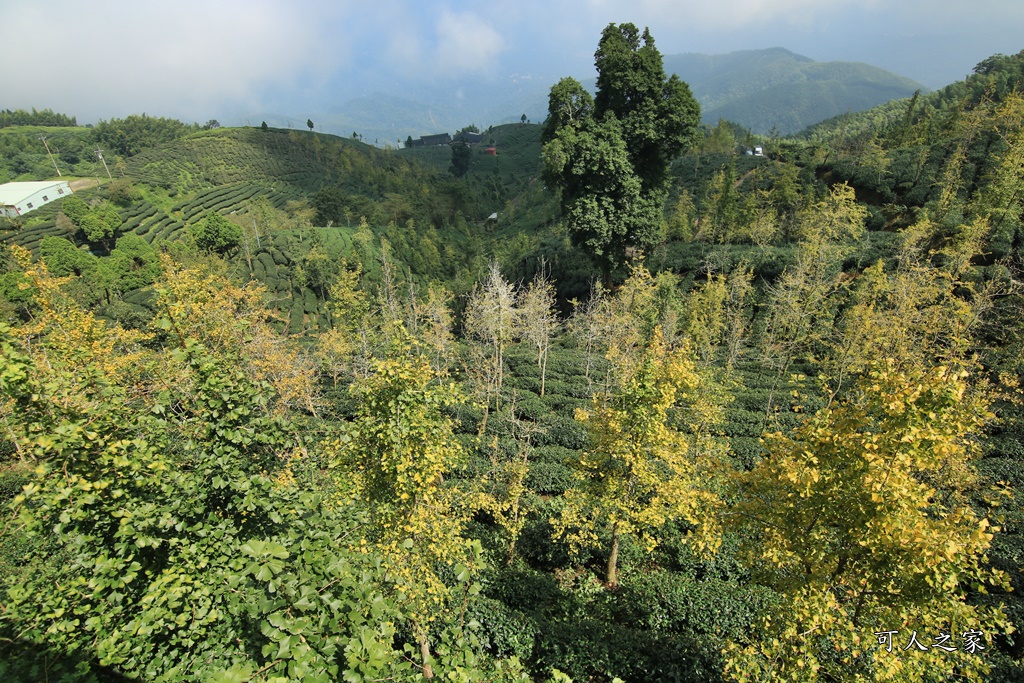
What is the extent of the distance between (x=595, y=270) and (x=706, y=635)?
27899 mm

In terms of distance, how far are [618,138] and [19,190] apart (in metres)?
106

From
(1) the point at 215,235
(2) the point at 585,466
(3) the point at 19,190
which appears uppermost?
(3) the point at 19,190

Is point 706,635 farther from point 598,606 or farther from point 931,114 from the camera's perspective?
point 931,114

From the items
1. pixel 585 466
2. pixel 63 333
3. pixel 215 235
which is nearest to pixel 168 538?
pixel 585 466

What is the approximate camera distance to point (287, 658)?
4270 mm

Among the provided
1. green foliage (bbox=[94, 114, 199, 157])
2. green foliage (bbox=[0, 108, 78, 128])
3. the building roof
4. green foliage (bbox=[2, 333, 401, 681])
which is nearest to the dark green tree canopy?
green foliage (bbox=[2, 333, 401, 681])

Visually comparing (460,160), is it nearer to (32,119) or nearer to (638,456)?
(638,456)

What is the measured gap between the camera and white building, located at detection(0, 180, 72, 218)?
69894 mm

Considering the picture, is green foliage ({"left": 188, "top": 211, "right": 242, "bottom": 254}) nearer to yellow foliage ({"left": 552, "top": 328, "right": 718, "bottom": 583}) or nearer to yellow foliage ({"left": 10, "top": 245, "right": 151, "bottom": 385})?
yellow foliage ({"left": 10, "top": 245, "right": 151, "bottom": 385})

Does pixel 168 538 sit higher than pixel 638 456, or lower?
higher

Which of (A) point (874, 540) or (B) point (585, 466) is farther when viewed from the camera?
(B) point (585, 466)

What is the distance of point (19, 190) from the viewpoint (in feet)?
→ 254

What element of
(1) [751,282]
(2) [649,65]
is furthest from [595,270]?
(2) [649,65]

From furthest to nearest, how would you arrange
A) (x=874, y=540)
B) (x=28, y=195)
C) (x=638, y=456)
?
(x=28, y=195), (x=638, y=456), (x=874, y=540)
